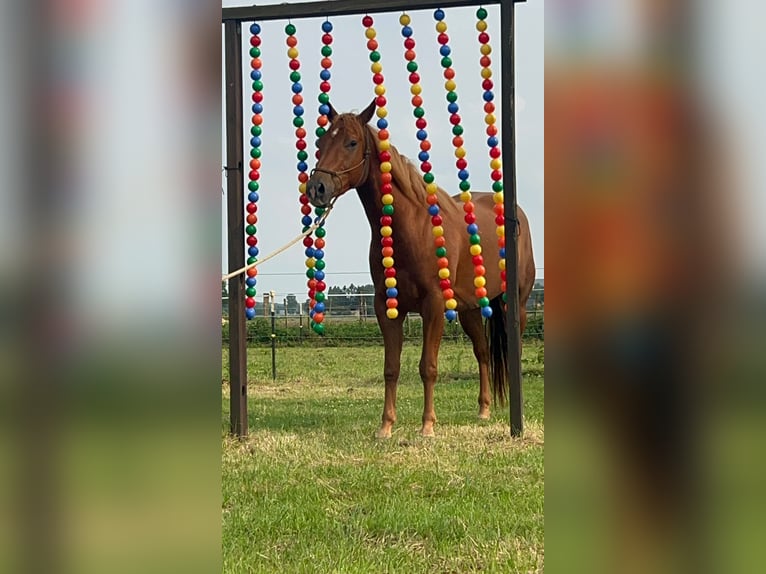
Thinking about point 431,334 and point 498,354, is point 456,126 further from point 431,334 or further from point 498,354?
point 498,354

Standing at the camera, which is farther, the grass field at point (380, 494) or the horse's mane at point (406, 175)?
the horse's mane at point (406, 175)

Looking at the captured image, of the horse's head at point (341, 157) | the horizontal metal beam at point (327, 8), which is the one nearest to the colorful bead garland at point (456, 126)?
the horizontal metal beam at point (327, 8)

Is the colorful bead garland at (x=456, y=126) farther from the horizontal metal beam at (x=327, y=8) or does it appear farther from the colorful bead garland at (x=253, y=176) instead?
the colorful bead garland at (x=253, y=176)

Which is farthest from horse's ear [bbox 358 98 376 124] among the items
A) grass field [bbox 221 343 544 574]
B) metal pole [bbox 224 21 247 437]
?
grass field [bbox 221 343 544 574]

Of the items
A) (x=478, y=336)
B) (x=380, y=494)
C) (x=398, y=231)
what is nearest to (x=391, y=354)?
(x=398, y=231)

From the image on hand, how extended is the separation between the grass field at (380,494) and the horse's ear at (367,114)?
7.52 ft

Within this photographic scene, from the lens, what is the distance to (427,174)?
5.65 meters

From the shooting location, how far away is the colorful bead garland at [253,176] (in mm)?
5508

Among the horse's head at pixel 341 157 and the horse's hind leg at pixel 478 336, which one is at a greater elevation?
the horse's head at pixel 341 157
